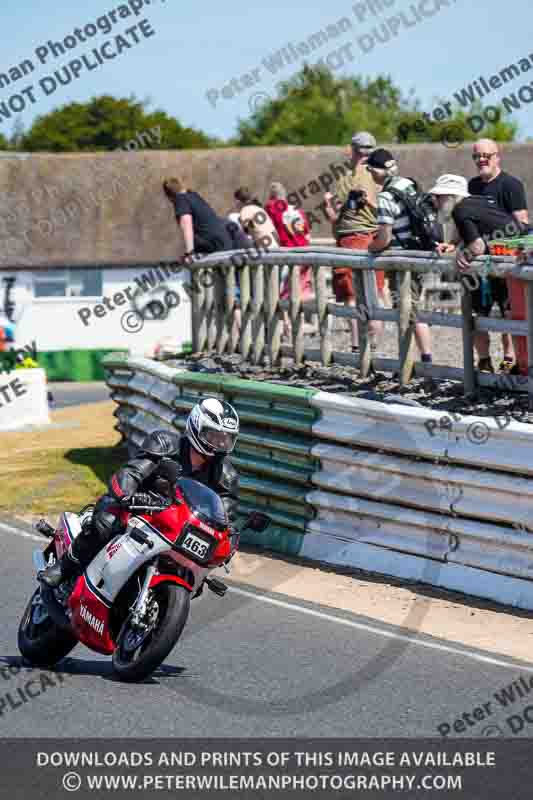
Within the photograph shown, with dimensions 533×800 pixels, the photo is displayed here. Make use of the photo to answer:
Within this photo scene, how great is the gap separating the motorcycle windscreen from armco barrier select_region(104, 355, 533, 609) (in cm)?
292

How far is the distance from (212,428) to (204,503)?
48 centimetres

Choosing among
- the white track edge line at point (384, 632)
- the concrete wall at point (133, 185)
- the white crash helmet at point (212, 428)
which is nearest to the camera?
the white crash helmet at point (212, 428)

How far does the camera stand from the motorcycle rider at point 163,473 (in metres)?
7.59

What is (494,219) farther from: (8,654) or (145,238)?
(145,238)

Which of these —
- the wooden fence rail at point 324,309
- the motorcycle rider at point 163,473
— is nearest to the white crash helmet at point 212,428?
the motorcycle rider at point 163,473

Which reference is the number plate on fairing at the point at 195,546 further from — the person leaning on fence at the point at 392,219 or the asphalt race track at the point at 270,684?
the person leaning on fence at the point at 392,219

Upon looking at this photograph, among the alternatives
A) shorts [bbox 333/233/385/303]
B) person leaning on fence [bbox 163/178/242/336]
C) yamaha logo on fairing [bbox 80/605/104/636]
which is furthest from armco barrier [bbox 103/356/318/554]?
yamaha logo on fairing [bbox 80/605/104/636]

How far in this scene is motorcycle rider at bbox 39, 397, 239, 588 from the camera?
299 inches

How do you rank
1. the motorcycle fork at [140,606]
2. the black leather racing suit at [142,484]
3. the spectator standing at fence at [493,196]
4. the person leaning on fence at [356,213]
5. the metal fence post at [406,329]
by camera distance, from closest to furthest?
1. the motorcycle fork at [140,606]
2. the black leather racing suit at [142,484]
3. the spectator standing at fence at [493,196]
4. the metal fence post at [406,329]
5. the person leaning on fence at [356,213]

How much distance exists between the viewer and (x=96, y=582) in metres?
7.78

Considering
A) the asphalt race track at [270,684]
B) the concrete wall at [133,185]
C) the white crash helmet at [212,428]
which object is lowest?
the asphalt race track at [270,684]

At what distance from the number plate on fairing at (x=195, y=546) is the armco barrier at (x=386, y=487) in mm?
3042

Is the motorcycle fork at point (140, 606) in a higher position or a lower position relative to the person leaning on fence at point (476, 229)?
lower

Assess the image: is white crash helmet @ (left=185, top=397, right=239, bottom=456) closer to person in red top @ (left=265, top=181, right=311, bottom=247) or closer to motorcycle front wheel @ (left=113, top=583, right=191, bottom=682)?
motorcycle front wheel @ (left=113, top=583, right=191, bottom=682)
